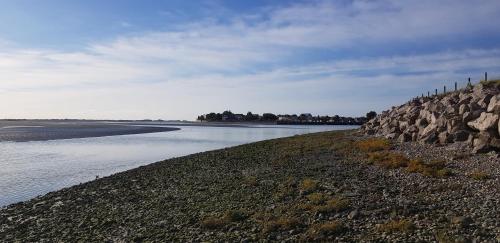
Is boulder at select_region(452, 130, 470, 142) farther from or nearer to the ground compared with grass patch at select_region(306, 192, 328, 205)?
farther from the ground

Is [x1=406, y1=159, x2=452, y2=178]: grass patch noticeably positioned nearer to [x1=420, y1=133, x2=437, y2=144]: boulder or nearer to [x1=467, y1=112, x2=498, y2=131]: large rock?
[x1=467, y1=112, x2=498, y2=131]: large rock

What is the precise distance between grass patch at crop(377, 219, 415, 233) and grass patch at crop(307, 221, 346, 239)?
989mm

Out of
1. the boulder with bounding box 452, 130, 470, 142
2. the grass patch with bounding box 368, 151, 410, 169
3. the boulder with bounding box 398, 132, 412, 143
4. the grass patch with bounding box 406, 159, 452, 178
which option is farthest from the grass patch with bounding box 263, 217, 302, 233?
the boulder with bounding box 398, 132, 412, 143

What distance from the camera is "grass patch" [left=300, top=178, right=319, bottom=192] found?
1880 cm

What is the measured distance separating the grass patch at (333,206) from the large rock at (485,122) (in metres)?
13.4

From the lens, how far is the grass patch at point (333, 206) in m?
14.7

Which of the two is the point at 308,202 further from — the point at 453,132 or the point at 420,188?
the point at 453,132

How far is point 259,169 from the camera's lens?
93.1 feet

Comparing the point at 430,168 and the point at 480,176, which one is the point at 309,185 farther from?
the point at 480,176

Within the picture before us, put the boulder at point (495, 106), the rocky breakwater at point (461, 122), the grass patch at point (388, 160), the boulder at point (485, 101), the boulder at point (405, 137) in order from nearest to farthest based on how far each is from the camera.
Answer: the grass patch at point (388, 160) → the rocky breakwater at point (461, 122) → the boulder at point (495, 106) → the boulder at point (485, 101) → the boulder at point (405, 137)

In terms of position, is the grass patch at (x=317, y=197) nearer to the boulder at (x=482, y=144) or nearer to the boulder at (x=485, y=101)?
the boulder at (x=482, y=144)

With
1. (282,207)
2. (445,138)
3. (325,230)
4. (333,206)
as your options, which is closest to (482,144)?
(445,138)

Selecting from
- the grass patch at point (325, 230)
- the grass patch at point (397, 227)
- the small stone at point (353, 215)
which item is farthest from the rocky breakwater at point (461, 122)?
the grass patch at point (325, 230)

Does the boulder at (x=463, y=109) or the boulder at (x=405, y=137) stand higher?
the boulder at (x=463, y=109)
